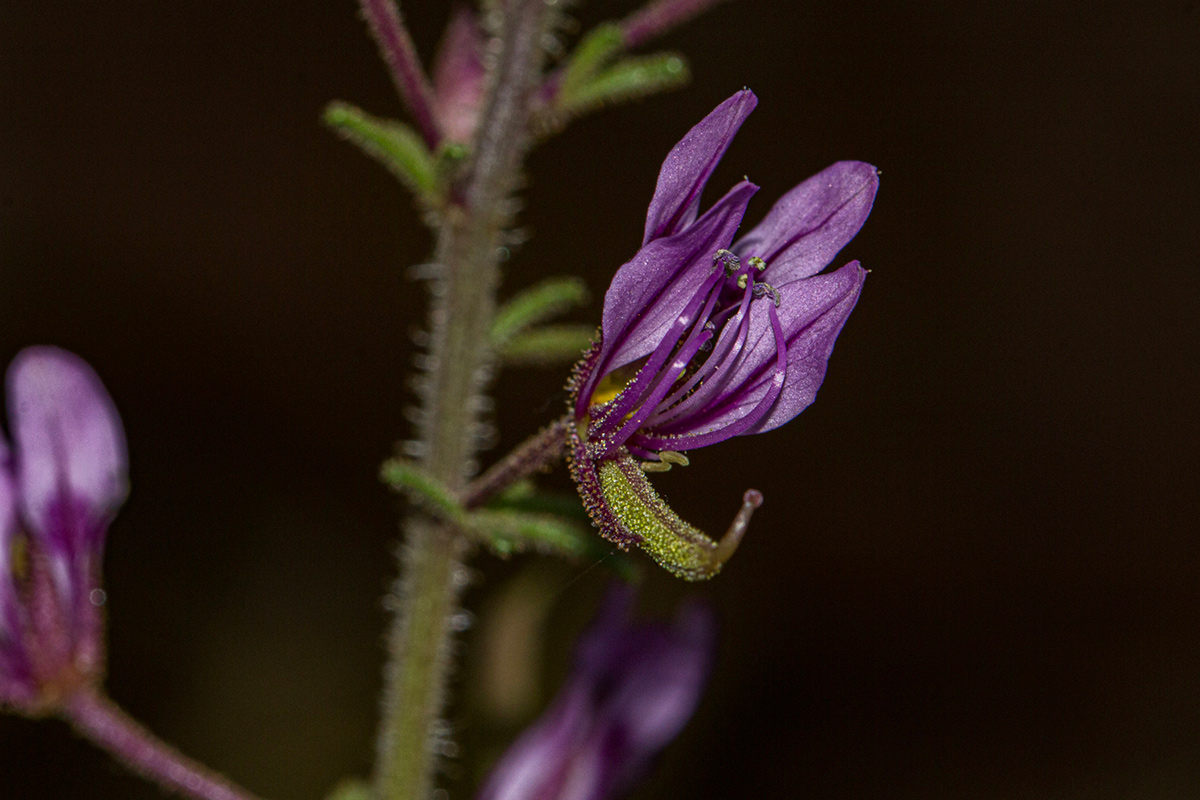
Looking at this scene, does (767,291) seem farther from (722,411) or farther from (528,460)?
(528,460)

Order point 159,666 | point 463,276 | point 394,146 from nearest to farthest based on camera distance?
point 394,146
point 463,276
point 159,666

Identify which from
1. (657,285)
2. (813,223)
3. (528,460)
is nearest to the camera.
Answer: (657,285)

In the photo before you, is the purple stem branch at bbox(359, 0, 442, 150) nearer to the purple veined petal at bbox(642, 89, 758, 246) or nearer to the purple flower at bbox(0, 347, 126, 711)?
the purple veined petal at bbox(642, 89, 758, 246)

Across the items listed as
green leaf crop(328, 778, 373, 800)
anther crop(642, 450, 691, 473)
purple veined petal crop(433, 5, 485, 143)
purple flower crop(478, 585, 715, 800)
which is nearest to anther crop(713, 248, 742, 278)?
anther crop(642, 450, 691, 473)

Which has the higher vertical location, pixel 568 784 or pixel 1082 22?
pixel 1082 22

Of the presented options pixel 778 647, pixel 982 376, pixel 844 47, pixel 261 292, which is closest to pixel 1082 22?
pixel 844 47

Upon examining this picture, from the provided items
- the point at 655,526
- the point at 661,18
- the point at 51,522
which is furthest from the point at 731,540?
the point at 51,522

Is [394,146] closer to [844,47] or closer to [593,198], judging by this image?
[593,198]
